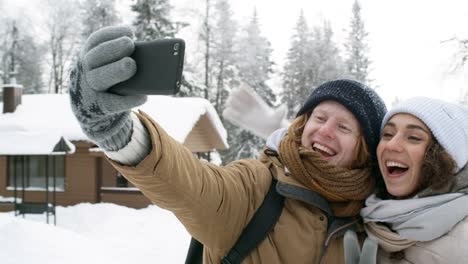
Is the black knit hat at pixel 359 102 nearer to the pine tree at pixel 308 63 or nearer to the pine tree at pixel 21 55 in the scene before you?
the pine tree at pixel 308 63

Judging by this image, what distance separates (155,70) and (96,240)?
1031 cm

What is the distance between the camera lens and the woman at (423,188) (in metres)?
2.07

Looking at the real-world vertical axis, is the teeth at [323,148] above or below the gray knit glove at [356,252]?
above

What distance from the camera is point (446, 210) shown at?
2.08m

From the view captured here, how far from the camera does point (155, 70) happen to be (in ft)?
4.77

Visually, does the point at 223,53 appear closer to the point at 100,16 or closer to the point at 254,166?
the point at 100,16

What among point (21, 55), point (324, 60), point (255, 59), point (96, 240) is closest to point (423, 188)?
point (96, 240)

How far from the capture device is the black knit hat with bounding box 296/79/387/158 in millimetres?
2484

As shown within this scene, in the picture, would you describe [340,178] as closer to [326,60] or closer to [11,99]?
[11,99]

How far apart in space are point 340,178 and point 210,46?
112 feet

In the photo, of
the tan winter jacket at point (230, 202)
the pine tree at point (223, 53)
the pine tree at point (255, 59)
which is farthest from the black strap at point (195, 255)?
the pine tree at point (223, 53)

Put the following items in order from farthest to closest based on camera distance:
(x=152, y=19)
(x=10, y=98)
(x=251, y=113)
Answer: (x=152, y=19)
(x=10, y=98)
(x=251, y=113)

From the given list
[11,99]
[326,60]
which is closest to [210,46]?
[326,60]

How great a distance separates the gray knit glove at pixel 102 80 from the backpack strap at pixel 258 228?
810mm
